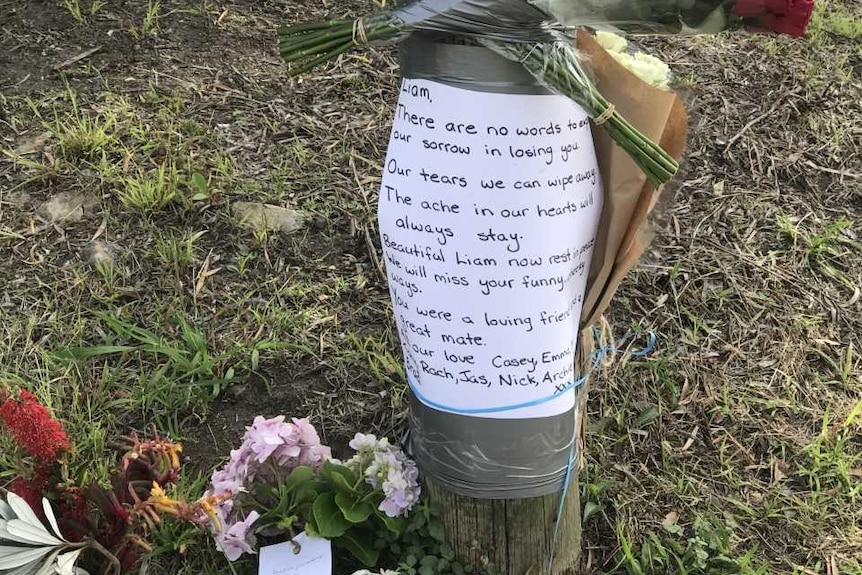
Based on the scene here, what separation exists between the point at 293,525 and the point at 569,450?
0.57 m

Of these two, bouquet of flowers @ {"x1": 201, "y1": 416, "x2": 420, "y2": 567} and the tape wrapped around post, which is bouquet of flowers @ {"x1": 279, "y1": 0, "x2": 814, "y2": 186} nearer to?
the tape wrapped around post

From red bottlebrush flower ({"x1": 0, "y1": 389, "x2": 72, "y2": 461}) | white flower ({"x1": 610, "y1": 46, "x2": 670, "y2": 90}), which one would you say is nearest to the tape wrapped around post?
white flower ({"x1": 610, "y1": 46, "x2": 670, "y2": 90})

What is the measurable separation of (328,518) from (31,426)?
0.57m

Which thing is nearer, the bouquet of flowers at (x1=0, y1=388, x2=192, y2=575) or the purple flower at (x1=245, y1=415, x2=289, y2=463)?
the bouquet of flowers at (x1=0, y1=388, x2=192, y2=575)

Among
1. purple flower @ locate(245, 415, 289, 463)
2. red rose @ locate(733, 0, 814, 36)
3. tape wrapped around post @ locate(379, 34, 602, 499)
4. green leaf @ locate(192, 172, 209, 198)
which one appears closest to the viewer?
red rose @ locate(733, 0, 814, 36)

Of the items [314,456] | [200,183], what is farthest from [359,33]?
[200,183]

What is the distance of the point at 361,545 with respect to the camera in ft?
5.08

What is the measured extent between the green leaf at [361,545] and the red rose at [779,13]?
1153mm

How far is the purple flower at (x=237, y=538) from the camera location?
1.48 metres

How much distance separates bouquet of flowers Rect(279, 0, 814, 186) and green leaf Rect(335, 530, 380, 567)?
905 millimetres

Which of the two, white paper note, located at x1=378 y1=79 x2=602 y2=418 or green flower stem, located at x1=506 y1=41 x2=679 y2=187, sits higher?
green flower stem, located at x1=506 y1=41 x2=679 y2=187

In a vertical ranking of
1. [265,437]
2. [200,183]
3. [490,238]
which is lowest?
[265,437]

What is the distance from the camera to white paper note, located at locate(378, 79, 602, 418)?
3.89 ft

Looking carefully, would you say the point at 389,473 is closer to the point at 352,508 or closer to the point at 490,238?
the point at 352,508
